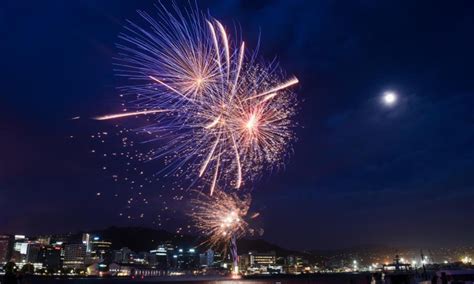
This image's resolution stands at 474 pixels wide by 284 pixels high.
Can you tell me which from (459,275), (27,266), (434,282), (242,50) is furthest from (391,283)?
(27,266)

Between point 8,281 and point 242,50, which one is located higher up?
point 242,50

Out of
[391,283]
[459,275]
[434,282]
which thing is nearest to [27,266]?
[434,282]

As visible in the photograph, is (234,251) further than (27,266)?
Yes

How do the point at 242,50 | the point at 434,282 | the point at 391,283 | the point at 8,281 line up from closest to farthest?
1. the point at 8,281
2. the point at 242,50
3. the point at 434,282
4. the point at 391,283

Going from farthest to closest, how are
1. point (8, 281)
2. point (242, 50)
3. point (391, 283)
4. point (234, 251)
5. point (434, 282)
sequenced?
point (234, 251), point (391, 283), point (434, 282), point (242, 50), point (8, 281)

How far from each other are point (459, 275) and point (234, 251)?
114ft

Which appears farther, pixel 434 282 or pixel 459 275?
pixel 459 275

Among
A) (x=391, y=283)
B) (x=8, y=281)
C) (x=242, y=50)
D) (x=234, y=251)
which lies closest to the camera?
(x=8, y=281)

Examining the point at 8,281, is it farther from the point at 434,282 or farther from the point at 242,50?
the point at 434,282

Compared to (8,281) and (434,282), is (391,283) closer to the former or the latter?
(434,282)

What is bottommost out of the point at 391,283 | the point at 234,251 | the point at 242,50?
the point at 391,283

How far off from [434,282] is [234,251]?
41.8m

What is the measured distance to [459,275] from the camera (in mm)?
45281

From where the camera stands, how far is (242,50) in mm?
26766
